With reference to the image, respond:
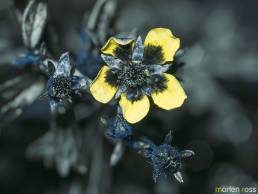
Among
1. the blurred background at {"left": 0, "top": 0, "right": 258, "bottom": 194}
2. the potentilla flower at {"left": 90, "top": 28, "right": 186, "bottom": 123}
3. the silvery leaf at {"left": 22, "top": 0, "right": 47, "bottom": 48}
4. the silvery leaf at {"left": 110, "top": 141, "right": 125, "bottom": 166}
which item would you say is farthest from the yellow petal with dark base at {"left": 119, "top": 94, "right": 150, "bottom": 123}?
the blurred background at {"left": 0, "top": 0, "right": 258, "bottom": 194}

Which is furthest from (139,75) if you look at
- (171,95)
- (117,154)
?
(117,154)

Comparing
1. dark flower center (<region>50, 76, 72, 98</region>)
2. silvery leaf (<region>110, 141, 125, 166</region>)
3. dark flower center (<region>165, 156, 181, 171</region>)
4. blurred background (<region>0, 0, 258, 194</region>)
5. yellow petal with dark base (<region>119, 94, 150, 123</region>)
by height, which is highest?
dark flower center (<region>50, 76, 72, 98</region>)

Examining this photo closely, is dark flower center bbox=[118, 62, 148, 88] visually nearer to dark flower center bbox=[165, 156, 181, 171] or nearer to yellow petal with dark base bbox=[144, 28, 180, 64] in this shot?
yellow petal with dark base bbox=[144, 28, 180, 64]

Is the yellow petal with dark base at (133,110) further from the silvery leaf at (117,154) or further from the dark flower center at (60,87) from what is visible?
the silvery leaf at (117,154)

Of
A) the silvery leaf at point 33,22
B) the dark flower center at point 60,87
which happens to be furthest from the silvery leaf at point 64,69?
the silvery leaf at point 33,22

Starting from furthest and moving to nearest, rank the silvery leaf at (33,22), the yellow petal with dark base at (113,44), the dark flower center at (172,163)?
the silvery leaf at (33,22) < the dark flower center at (172,163) < the yellow petal with dark base at (113,44)

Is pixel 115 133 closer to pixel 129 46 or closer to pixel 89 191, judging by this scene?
pixel 129 46
